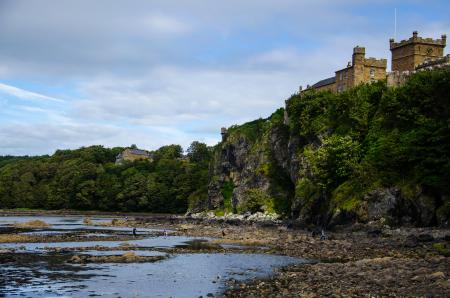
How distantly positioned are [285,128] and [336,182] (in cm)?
4446

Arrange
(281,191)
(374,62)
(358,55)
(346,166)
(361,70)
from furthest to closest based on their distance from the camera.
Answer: (281,191) → (374,62) → (361,70) → (358,55) → (346,166)

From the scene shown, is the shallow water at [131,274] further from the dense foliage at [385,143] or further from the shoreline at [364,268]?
the dense foliage at [385,143]

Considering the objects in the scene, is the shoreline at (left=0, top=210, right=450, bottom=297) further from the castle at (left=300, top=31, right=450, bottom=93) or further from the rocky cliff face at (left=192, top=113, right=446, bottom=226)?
the castle at (left=300, top=31, right=450, bottom=93)

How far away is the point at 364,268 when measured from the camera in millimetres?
37781

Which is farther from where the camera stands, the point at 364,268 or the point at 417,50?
the point at 417,50

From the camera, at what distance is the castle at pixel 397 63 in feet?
317

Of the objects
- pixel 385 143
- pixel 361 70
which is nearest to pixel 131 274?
pixel 385 143

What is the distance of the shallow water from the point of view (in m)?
33.3

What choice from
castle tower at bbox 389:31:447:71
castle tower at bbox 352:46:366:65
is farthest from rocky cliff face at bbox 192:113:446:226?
castle tower at bbox 389:31:447:71

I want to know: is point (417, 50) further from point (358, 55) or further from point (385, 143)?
point (385, 143)

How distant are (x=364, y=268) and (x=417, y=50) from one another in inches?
2988

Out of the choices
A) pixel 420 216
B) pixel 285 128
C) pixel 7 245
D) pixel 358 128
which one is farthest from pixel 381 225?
pixel 285 128

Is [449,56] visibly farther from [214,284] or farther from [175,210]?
[175,210]

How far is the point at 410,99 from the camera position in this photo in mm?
77562
